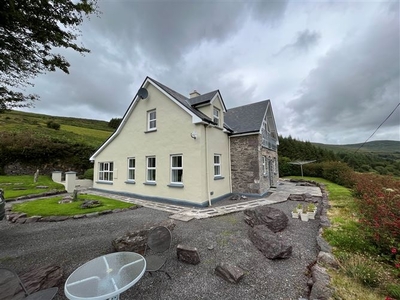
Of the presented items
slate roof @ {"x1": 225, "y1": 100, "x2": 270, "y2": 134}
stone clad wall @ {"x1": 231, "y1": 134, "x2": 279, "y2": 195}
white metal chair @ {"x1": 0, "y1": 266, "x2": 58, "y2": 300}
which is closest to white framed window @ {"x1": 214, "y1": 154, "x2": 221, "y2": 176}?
stone clad wall @ {"x1": 231, "y1": 134, "x2": 279, "y2": 195}

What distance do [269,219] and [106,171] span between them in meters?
14.0

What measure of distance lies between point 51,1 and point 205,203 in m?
9.14

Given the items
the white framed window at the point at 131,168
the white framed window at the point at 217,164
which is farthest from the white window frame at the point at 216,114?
the white framed window at the point at 131,168

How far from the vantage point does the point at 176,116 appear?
1004 cm

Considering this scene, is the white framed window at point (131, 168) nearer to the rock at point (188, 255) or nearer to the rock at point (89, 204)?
the rock at point (89, 204)

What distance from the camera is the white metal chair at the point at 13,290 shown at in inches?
86.9

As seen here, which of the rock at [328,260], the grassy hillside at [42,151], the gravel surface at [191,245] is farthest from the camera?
the grassy hillside at [42,151]

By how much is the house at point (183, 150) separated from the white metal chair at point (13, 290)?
7054 millimetres

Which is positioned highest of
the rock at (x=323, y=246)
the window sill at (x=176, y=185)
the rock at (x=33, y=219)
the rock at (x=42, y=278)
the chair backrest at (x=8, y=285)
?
the window sill at (x=176, y=185)

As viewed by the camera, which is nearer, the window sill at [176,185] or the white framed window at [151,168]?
the window sill at [176,185]

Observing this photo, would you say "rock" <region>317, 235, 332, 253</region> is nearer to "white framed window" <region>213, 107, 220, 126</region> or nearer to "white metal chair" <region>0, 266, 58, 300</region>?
"white metal chair" <region>0, 266, 58, 300</region>

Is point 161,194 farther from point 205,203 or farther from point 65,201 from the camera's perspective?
point 65,201

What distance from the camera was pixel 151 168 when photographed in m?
11.1

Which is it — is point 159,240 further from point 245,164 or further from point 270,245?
point 245,164
